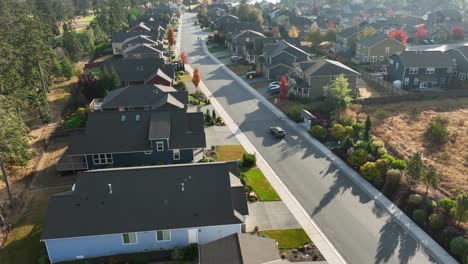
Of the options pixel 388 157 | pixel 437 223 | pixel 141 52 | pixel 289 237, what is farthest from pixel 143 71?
pixel 437 223

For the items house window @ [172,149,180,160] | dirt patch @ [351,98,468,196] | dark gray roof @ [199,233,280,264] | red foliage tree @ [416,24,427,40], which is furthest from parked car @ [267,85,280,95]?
red foliage tree @ [416,24,427,40]

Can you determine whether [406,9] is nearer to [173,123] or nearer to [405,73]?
[405,73]

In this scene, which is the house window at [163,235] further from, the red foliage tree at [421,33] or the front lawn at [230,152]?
the red foliage tree at [421,33]

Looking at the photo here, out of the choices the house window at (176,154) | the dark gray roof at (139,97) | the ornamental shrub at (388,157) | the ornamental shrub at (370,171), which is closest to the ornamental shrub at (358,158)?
the ornamental shrub at (370,171)

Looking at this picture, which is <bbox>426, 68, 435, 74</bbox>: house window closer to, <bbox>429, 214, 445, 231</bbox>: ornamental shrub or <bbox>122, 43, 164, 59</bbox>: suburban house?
<bbox>429, 214, 445, 231</bbox>: ornamental shrub

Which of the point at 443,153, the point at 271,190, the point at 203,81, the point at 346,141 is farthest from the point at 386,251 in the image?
the point at 203,81

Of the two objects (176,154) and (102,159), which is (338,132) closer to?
(176,154)
